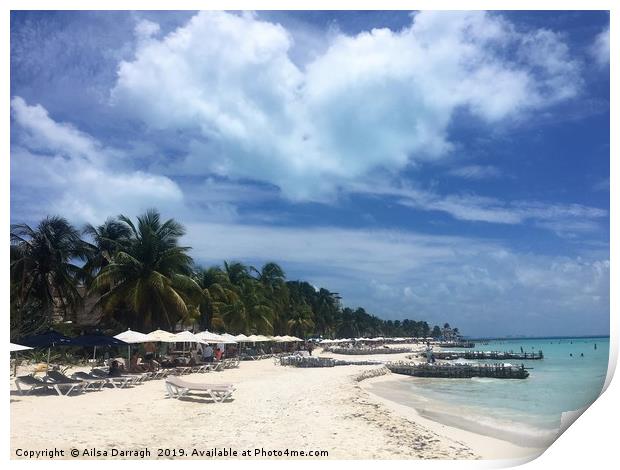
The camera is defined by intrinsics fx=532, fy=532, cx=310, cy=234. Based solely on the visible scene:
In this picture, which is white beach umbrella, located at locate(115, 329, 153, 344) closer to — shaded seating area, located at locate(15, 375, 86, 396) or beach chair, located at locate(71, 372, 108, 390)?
beach chair, located at locate(71, 372, 108, 390)

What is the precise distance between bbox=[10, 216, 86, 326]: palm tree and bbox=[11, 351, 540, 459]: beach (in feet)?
28.1

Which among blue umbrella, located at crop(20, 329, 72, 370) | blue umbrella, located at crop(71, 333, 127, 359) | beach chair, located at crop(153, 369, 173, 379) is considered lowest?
beach chair, located at crop(153, 369, 173, 379)

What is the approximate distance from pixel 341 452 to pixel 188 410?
410cm

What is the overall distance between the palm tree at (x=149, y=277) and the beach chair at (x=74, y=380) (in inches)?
362

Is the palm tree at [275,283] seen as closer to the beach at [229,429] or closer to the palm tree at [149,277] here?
the palm tree at [149,277]

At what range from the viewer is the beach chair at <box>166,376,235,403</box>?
42.3ft

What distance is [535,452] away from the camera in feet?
33.3

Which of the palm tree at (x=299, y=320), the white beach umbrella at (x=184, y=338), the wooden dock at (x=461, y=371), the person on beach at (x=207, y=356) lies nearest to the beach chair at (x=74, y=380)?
the white beach umbrella at (x=184, y=338)

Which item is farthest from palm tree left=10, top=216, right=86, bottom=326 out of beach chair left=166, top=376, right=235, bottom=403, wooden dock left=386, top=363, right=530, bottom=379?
wooden dock left=386, top=363, right=530, bottom=379

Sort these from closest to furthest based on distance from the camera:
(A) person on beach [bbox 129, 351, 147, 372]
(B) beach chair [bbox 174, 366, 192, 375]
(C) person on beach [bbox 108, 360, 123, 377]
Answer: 1. (C) person on beach [bbox 108, 360, 123, 377]
2. (A) person on beach [bbox 129, 351, 147, 372]
3. (B) beach chair [bbox 174, 366, 192, 375]

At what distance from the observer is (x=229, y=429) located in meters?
10.1

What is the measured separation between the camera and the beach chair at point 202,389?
42.3 feet

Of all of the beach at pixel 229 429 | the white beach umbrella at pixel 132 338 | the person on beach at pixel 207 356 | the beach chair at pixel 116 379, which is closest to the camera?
the beach at pixel 229 429

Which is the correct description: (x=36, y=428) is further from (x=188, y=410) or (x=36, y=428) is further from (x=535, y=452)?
(x=535, y=452)
